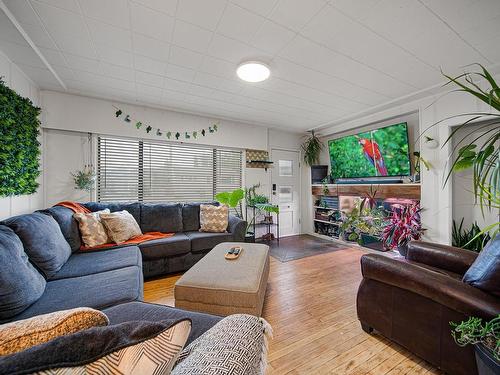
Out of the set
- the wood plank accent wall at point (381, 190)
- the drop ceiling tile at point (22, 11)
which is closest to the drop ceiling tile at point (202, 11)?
the drop ceiling tile at point (22, 11)

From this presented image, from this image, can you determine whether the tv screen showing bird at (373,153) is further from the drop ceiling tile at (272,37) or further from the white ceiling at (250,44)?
the drop ceiling tile at (272,37)

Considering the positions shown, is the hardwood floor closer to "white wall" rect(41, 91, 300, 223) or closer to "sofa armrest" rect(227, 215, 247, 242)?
"sofa armrest" rect(227, 215, 247, 242)

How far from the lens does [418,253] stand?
201cm

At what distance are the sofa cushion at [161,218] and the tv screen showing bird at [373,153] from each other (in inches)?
129

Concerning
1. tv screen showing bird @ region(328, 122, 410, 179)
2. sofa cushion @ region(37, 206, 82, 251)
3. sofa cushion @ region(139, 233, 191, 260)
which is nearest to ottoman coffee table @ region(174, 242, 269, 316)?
sofa cushion @ region(139, 233, 191, 260)

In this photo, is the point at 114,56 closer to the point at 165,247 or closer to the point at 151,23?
the point at 151,23

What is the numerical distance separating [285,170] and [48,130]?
4.24 m

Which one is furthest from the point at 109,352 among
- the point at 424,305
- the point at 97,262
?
the point at 97,262

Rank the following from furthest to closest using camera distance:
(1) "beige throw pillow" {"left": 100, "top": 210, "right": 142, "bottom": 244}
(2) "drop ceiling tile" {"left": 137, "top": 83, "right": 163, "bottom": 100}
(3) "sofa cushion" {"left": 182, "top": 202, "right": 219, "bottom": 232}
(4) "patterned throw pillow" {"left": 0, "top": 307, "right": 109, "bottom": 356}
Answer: (3) "sofa cushion" {"left": 182, "top": 202, "right": 219, "bottom": 232} < (2) "drop ceiling tile" {"left": 137, "top": 83, "right": 163, "bottom": 100} < (1) "beige throw pillow" {"left": 100, "top": 210, "right": 142, "bottom": 244} < (4) "patterned throw pillow" {"left": 0, "top": 307, "right": 109, "bottom": 356}

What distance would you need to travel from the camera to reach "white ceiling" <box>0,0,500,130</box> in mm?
1593

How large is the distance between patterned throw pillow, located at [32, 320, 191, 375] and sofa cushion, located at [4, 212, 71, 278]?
174 cm

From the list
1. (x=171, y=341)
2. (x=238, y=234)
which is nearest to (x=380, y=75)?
(x=238, y=234)

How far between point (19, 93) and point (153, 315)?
9.83 feet

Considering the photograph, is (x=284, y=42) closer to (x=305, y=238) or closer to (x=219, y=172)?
(x=219, y=172)
